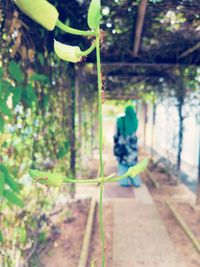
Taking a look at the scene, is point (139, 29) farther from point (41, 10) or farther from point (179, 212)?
point (41, 10)

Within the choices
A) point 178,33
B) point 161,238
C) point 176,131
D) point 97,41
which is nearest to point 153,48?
point 178,33

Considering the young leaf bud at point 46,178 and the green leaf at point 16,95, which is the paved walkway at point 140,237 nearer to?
the green leaf at point 16,95

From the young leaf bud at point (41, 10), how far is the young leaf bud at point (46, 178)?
220mm

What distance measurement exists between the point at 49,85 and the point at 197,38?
1.95 metres

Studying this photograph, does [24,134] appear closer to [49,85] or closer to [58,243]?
[49,85]

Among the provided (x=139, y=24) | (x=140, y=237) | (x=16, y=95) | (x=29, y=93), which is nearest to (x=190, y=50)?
(x=139, y=24)

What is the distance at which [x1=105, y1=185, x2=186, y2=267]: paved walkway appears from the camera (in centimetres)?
316

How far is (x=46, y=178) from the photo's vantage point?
1.62 feet

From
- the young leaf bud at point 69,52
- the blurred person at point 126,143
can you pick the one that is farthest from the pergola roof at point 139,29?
the blurred person at point 126,143

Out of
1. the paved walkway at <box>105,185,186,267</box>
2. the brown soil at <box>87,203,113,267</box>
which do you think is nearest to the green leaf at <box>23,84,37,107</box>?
the brown soil at <box>87,203,113,267</box>

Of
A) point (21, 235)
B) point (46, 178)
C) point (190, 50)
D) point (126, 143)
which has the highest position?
point (190, 50)

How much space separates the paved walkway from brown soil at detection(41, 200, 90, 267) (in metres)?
0.40

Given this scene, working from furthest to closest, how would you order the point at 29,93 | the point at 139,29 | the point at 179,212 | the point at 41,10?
1. the point at 179,212
2. the point at 139,29
3. the point at 29,93
4. the point at 41,10

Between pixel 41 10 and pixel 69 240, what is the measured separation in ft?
11.1
